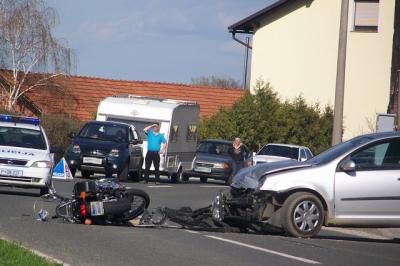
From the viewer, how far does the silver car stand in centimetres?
1527

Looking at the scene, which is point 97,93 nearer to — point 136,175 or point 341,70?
point 136,175

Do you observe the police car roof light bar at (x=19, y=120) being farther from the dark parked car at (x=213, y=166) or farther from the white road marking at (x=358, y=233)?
the dark parked car at (x=213, y=166)

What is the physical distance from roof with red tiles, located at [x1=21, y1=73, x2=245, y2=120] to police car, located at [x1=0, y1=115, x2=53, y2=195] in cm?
2391

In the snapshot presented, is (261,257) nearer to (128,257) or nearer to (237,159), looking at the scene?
(128,257)

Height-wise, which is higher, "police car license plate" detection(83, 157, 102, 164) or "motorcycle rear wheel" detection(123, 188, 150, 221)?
"police car license plate" detection(83, 157, 102, 164)

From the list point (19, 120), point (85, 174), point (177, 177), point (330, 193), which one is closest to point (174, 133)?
point (177, 177)

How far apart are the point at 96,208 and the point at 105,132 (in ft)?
52.1

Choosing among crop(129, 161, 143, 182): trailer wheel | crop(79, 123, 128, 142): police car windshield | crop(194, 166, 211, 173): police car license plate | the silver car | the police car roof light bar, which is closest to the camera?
the silver car

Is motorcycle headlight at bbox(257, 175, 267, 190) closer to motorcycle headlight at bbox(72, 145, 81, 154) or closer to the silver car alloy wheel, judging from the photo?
the silver car alloy wheel

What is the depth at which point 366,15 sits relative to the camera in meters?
47.4

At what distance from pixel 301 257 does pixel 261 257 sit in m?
0.54

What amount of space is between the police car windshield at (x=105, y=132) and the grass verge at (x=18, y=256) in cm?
1867

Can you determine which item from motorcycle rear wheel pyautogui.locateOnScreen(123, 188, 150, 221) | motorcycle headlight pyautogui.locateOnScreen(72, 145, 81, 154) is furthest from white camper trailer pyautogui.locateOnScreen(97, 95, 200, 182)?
motorcycle rear wheel pyautogui.locateOnScreen(123, 188, 150, 221)

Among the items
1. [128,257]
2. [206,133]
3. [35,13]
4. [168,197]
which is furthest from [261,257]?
[35,13]
